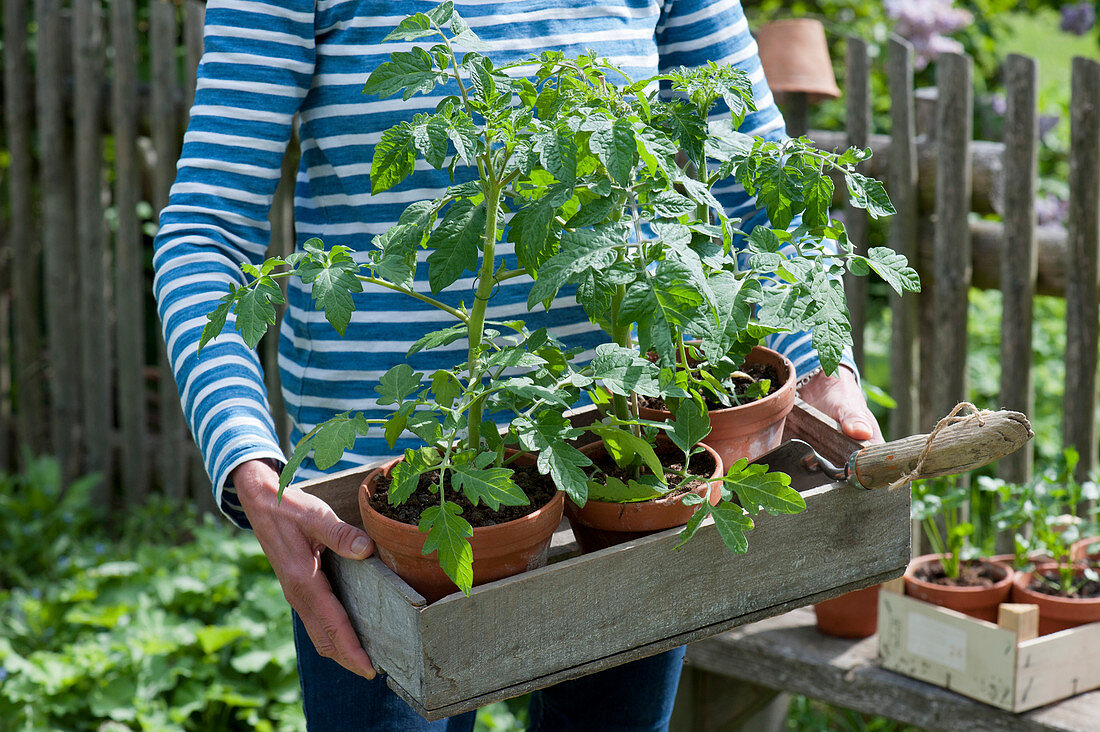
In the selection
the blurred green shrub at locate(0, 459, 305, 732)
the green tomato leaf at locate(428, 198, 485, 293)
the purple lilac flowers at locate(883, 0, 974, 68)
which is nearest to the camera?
the green tomato leaf at locate(428, 198, 485, 293)

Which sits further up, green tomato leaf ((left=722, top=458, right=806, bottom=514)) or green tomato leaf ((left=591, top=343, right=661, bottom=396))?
green tomato leaf ((left=591, top=343, right=661, bottom=396))

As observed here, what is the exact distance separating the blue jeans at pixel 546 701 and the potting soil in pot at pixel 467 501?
323 mm

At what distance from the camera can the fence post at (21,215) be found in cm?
368

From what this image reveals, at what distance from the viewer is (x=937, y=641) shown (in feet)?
6.97

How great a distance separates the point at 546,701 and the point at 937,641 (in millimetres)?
955

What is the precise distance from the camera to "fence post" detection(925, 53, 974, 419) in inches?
98.6

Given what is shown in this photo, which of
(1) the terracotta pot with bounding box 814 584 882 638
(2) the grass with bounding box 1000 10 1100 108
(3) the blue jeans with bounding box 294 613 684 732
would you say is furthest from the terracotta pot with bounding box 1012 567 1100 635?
(2) the grass with bounding box 1000 10 1100 108

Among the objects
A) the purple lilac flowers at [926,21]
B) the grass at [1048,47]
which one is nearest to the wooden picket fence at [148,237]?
the purple lilac flowers at [926,21]

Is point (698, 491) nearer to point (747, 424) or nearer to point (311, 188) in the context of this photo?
point (747, 424)

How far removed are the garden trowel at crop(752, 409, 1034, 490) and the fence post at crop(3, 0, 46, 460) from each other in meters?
3.36

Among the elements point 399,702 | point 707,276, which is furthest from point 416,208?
point 399,702

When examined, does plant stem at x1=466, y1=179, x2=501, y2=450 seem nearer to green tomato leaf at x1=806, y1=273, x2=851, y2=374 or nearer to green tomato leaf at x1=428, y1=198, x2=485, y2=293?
green tomato leaf at x1=428, y1=198, x2=485, y2=293

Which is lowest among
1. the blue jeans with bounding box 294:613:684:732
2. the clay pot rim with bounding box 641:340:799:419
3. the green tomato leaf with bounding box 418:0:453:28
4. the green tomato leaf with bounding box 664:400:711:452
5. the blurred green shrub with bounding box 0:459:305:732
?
the blurred green shrub with bounding box 0:459:305:732

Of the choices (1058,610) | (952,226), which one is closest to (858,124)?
(952,226)
